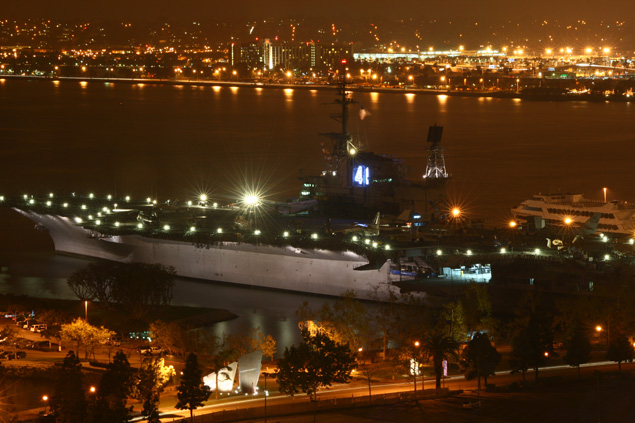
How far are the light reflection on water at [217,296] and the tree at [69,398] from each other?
5.32m

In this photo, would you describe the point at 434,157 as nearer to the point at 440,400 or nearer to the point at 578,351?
the point at 578,351

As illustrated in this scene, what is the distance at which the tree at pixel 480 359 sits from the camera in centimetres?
1342

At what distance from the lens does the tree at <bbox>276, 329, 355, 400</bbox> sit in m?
13.0

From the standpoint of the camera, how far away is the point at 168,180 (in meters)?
42.7

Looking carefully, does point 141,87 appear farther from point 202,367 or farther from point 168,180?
point 202,367

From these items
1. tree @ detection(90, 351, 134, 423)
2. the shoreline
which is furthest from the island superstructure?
the shoreline

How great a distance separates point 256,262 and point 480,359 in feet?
31.7

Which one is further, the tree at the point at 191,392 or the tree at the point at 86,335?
the tree at the point at 86,335

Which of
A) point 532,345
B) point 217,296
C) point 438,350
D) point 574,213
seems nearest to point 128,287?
point 217,296

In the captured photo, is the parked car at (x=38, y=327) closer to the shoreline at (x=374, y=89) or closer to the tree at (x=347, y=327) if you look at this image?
the tree at (x=347, y=327)

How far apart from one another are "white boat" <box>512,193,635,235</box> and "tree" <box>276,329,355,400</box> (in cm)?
1220

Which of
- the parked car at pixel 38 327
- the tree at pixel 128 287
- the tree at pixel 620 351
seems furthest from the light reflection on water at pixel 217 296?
the tree at pixel 620 351

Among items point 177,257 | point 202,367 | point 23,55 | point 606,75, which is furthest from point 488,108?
point 23,55

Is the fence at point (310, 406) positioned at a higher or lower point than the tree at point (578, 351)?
lower
